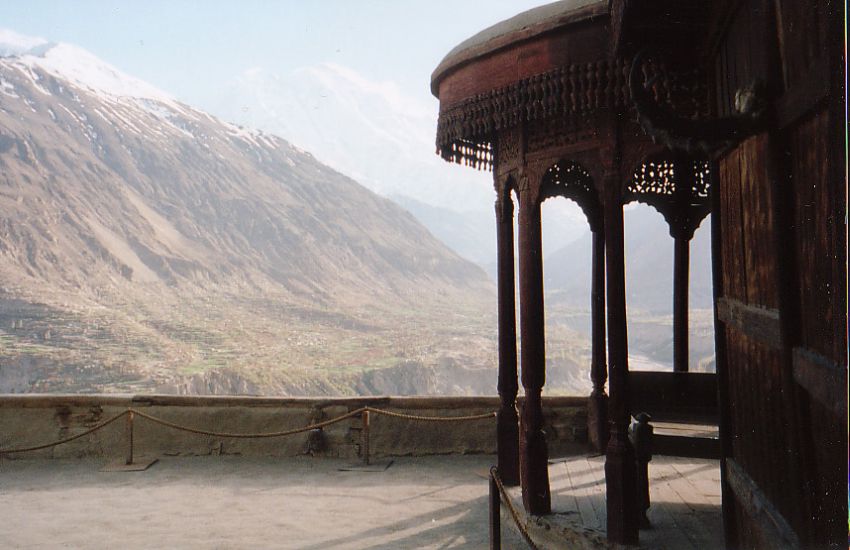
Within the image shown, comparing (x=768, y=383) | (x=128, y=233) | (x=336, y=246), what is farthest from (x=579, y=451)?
(x=336, y=246)

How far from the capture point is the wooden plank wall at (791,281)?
1793 millimetres

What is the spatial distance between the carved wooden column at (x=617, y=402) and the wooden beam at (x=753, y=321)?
1757mm

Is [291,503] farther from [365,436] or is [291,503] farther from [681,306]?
[681,306]

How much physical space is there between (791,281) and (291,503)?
6133 mm

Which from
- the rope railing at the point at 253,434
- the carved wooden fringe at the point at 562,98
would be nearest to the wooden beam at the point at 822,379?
the carved wooden fringe at the point at 562,98

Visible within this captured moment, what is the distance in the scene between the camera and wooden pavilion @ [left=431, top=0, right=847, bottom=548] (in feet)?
6.31

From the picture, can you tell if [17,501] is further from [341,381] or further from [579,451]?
[341,381]

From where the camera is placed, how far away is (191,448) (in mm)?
9203

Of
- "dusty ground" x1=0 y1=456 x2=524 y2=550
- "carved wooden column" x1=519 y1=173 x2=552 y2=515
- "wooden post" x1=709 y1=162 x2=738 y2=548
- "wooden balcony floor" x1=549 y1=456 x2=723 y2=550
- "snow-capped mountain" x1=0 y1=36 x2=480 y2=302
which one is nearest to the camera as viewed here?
"wooden post" x1=709 y1=162 x2=738 y2=548

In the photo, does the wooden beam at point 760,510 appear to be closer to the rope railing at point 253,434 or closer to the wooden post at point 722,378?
the wooden post at point 722,378

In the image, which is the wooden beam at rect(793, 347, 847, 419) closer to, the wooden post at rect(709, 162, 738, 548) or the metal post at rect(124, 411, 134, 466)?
the wooden post at rect(709, 162, 738, 548)

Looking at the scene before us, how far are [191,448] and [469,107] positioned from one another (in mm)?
5424

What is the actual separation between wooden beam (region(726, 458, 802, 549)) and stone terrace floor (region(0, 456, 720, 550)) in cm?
184

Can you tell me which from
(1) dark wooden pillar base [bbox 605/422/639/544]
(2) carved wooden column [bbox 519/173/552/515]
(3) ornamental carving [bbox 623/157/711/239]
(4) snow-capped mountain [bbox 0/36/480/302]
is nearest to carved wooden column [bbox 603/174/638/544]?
(1) dark wooden pillar base [bbox 605/422/639/544]
